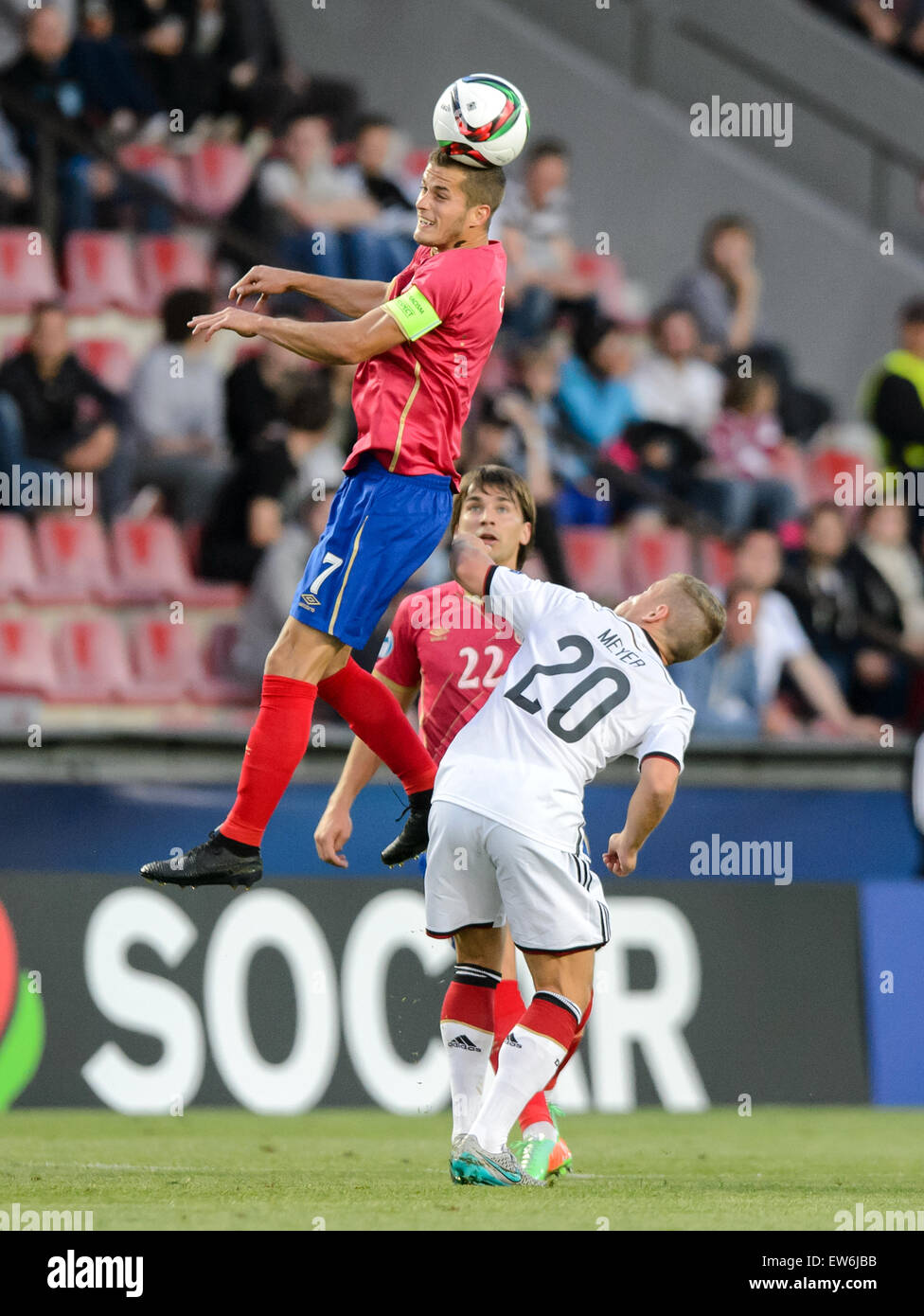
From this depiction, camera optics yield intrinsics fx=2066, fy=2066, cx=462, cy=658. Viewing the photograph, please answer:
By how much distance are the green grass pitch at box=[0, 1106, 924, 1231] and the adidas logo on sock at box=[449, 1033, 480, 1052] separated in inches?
16.7

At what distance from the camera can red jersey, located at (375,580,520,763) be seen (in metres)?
7.01

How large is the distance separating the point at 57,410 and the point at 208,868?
6.04m

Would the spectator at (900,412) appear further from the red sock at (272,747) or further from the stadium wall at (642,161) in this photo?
the red sock at (272,747)

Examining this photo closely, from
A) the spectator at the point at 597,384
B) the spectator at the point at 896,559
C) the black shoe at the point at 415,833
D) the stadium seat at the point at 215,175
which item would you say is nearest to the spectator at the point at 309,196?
the stadium seat at the point at 215,175

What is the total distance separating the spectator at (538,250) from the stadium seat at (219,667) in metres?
3.24

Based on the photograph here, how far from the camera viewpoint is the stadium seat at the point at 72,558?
11562 mm

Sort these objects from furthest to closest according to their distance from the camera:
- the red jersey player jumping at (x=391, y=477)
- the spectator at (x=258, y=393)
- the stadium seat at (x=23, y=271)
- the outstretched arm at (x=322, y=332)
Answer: the stadium seat at (x=23, y=271) → the spectator at (x=258, y=393) → the red jersey player jumping at (x=391, y=477) → the outstretched arm at (x=322, y=332)

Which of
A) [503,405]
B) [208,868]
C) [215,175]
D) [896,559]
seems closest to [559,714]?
[208,868]

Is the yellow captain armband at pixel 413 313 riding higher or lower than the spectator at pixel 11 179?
lower

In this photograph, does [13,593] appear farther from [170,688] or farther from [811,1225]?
[811,1225]

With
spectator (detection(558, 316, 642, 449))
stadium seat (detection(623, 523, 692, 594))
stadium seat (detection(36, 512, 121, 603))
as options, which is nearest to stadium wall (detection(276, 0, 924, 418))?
spectator (detection(558, 316, 642, 449))

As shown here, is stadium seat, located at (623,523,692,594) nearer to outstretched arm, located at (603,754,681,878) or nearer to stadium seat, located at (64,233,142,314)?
stadium seat, located at (64,233,142,314)

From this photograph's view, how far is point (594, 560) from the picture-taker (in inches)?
499

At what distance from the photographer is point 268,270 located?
5988 mm
